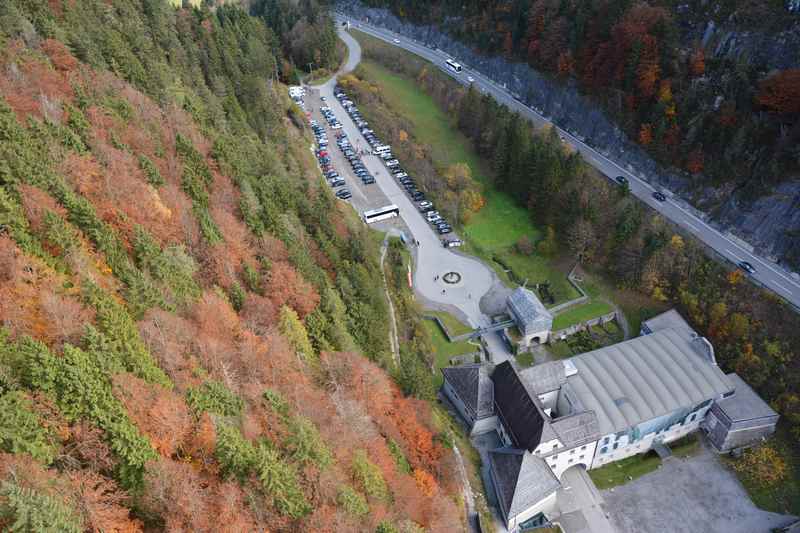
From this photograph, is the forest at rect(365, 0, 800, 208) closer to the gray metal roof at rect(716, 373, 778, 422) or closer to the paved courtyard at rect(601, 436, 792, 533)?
the gray metal roof at rect(716, 373, 778, 422)

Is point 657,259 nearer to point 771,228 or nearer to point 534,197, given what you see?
point 771,228

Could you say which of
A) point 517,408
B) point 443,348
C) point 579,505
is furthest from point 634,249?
point 579,505

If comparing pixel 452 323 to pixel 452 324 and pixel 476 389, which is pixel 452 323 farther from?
pixel 476 389

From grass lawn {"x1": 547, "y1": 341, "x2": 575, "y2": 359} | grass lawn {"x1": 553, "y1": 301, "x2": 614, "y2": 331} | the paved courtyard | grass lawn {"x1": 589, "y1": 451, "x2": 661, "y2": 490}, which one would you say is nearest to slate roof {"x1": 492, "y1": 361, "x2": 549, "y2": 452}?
grass lawn {"x1": 589, "y1": 451, "x2": 661, "y2": 490}

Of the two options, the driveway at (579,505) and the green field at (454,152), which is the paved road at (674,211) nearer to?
the green field at (454,152)

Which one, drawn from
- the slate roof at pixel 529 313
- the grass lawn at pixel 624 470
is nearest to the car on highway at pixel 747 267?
the slate roof at pixel 529 313

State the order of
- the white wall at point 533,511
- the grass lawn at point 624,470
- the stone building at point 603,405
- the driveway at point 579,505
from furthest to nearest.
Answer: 1. the grass lawn at point 624,470
2. the stone building at point 603,405
3. the driveway at point 579,505
4. the white wall at point 533,511
